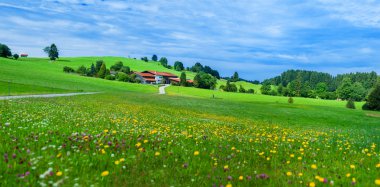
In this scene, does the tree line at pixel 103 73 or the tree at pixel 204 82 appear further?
the tree at pixel 204 82

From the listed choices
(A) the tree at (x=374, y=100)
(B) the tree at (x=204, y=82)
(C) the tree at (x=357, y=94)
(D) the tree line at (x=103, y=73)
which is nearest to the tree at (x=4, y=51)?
(D) the tree line at (x=103, y=73)

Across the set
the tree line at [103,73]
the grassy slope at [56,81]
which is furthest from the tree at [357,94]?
the tree line at [103,73]

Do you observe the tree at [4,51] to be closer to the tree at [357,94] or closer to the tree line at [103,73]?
the tree line at [103,73]

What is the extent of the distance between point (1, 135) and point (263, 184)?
670 cm

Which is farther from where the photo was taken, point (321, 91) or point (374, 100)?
point (321, 91)

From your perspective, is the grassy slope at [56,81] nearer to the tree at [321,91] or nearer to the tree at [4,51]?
the tree at [4,51]

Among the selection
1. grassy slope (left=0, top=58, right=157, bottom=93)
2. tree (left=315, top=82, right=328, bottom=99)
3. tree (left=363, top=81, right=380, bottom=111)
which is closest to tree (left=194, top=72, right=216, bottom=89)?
grassy slope (left=0, top=58, right=157, bottom=93)

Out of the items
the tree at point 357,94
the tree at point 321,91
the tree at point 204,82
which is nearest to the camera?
the tree at point 357,94

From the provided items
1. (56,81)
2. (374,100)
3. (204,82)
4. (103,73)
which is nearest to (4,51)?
(103,73)

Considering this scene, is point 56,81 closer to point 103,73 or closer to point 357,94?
point 103,73

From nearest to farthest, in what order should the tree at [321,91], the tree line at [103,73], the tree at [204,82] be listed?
the tree line at [103,73]
the tree at [321,91]
the tree at [204,82]

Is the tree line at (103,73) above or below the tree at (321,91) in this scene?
below

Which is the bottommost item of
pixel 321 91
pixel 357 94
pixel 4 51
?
pixel 321 91

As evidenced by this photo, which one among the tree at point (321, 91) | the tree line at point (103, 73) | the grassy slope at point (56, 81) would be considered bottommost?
the grassy slope at point (56, 81)
